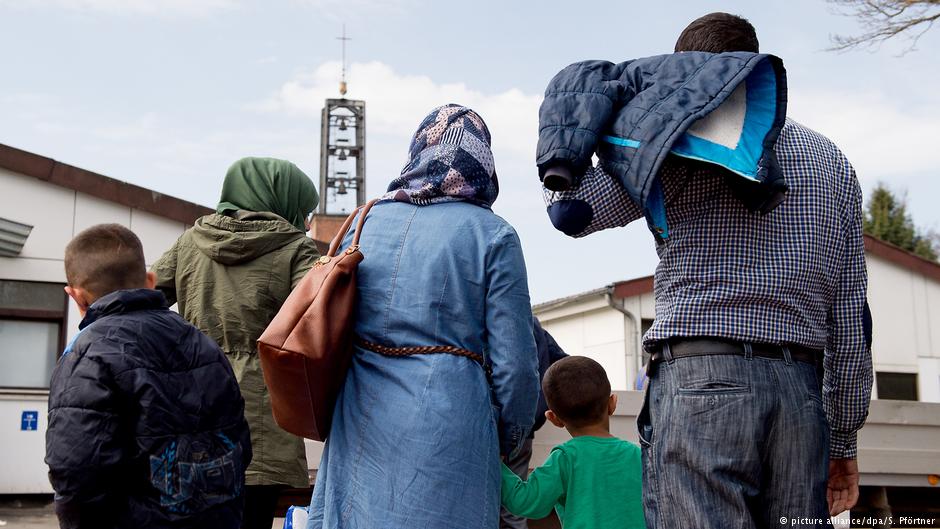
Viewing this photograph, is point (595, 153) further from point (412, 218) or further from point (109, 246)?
point (109, 246)

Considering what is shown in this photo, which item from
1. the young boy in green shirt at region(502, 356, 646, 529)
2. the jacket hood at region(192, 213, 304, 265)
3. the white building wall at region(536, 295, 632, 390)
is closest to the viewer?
the young boy in green shirt at region(502, 356, 646, 529)

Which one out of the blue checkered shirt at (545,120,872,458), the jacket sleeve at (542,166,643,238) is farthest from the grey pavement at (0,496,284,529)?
the blue checkered shirt at (545,120,872,458)

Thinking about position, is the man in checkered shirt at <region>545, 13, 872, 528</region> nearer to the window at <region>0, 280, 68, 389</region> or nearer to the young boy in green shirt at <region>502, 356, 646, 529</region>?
the young boy in green shirt at <region>502, 356, 646, 529</region>

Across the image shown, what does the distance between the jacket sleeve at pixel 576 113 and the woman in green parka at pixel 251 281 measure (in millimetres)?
1710

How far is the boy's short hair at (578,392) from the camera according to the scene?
357cm

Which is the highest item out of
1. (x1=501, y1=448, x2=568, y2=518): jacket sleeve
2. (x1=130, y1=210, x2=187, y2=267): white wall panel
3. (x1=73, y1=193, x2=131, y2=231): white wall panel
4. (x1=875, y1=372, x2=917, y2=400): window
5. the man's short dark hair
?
(x1=73, y1=193, x2=131, y2=231): white wall panel

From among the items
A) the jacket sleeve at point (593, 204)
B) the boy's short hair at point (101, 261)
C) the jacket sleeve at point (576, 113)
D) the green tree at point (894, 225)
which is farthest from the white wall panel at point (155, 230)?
the green tree at point (894, 225)

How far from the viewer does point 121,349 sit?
114 inches

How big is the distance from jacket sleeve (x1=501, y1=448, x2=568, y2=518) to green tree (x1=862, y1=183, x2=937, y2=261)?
40380mm

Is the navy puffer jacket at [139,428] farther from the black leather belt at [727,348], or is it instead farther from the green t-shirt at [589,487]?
the black leather belt at [727,348]

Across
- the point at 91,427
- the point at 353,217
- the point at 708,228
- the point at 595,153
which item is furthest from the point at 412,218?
the point at 91,427

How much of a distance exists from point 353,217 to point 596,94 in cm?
98

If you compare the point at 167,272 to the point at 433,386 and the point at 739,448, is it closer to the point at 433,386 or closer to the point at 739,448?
the point at 433,386

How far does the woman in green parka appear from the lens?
3.81 metres
